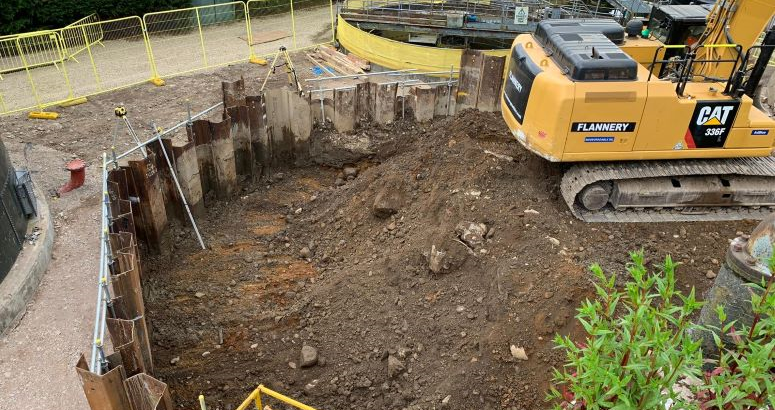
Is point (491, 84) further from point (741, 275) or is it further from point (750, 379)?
point (750, 379)

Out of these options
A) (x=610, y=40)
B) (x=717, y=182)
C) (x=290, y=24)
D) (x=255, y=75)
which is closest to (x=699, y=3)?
(x=610, y=40)

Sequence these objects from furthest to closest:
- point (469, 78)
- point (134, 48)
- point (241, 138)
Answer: point (134, 48) < point (469, 78) < point (241, 138)

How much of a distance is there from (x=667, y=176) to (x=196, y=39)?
15340mm

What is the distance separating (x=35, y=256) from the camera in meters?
8.52

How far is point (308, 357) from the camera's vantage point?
303 inches

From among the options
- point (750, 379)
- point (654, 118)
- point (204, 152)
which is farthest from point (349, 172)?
point (750, 379)

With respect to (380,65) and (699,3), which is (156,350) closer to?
(380,65)

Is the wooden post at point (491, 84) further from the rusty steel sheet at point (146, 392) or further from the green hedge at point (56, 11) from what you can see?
the green hedge at point (56, 11)

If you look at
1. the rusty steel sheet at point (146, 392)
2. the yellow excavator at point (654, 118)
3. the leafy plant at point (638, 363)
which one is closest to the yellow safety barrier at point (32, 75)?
the rusty steel sheet at point (146, 392)

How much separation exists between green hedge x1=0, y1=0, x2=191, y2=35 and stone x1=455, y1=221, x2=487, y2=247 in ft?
52.9

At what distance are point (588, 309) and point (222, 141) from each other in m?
8.56

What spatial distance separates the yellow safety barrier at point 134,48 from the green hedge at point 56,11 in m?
0.50

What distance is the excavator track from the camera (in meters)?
8.82

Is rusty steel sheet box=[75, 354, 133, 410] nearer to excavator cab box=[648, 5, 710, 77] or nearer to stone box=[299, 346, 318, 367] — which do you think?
stone box=[299, 346, 318, 367]
